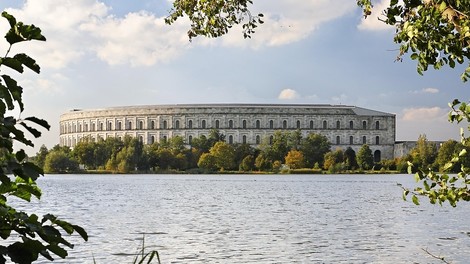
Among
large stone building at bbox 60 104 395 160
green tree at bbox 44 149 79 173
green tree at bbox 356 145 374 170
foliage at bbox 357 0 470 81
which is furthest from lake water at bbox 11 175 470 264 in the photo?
large stone building at bbox 60 104 395 160

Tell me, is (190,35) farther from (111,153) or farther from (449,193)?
(111,153)

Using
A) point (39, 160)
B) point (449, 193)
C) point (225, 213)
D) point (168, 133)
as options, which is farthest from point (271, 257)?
point (168, 133)

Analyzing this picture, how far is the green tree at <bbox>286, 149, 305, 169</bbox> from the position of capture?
108812 mm

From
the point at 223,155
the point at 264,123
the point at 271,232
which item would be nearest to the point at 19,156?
the point at 271,232

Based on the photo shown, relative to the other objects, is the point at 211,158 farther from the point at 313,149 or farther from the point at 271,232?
the point at 271,232

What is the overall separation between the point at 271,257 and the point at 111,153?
308ft

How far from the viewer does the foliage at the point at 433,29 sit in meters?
4.06

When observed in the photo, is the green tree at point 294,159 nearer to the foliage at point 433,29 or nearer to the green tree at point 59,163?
the green tree at point 59,163

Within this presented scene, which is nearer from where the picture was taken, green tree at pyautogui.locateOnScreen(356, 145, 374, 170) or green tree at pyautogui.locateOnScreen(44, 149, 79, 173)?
green tree at pyautogui.locateOnScreen(44, 149, 79, 173)

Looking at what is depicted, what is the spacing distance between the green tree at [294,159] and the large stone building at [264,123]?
72.4 ft

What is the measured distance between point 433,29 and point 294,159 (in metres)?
105

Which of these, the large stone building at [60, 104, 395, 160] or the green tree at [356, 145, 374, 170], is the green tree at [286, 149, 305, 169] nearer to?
the green tree at [356, 145, 374, 170]

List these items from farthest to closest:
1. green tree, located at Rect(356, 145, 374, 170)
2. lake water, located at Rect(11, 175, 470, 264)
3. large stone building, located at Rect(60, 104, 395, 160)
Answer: large stone building, located at Rect(60, 104, 395, 160) < green tree, located at Rect(356, 145, 374, 170) < lake water, located at Rect(11, 175, 470, 264)

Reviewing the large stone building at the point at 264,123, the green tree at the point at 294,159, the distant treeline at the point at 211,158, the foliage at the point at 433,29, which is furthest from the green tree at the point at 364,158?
the foliage at the point at 433,29
